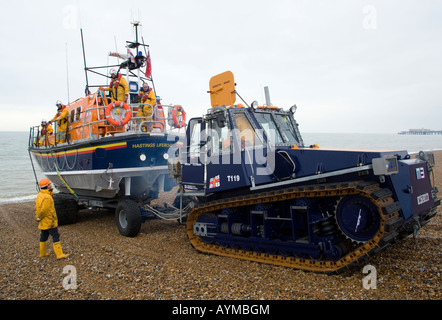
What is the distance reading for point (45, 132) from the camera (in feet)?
36.9

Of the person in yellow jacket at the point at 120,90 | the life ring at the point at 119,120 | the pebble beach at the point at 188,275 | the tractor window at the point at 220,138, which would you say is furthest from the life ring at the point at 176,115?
the pebble beach at the point at 188,275

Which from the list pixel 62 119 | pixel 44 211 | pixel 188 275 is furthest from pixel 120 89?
pixel 188 275

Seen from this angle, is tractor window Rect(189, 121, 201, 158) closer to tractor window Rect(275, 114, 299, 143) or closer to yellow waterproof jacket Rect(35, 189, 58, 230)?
tractor window Rect(275, 114, 299, 143)

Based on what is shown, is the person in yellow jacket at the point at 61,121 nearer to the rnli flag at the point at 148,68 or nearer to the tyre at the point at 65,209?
the tyre at the point at 65,209

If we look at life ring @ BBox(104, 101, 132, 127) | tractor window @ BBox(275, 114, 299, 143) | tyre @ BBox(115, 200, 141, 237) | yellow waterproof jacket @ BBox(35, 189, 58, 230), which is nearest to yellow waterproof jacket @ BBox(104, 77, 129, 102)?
life ring @ BBox(104, 101, 132, 127)

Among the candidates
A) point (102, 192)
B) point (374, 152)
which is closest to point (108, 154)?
point (102, 192)

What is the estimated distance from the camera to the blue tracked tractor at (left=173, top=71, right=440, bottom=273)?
4488 mm

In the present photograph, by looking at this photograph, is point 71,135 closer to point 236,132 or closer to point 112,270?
point 112,270

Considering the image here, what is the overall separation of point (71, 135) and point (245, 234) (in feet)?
23.5

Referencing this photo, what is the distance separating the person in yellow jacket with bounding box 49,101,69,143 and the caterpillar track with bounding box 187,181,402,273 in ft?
20.5

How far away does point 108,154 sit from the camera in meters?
8.28

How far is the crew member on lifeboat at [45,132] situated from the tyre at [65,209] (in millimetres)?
2408

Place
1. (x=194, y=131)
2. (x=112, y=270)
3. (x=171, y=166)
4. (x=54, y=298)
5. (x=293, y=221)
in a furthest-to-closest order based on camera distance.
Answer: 1. (x=171, y=166)
2. (x=194, y=131)
3. (x=112, y=270)
4. (x=293, y=221)
5. (x=54, y=298)
